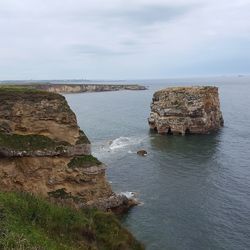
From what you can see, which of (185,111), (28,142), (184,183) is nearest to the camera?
(28,142)

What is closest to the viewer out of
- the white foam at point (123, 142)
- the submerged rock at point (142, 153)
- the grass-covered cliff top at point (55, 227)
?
the grass-covered cliff top at point (55, 227)

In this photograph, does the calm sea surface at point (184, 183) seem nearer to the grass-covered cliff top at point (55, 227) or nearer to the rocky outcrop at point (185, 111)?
the rocky outcrop at point (185, 111)

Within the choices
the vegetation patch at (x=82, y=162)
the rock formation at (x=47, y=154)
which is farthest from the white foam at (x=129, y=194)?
the vegetation patch at (x=82, y=162)

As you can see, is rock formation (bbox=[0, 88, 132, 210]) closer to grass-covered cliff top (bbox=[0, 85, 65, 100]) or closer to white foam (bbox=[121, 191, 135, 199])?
grass-covered cliff top (bbox=[0, 85, 65, 100])

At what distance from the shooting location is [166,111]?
100875 millimetres

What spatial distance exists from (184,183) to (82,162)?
56.4ft

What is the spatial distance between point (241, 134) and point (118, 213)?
192 feet

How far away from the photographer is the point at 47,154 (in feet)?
151

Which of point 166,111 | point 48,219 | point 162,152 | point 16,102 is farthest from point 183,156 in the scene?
point 48,219

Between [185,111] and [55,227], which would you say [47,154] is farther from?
[185,111]

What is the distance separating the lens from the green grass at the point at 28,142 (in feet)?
147

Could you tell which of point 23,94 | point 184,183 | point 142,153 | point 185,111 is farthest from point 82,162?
point 185,111

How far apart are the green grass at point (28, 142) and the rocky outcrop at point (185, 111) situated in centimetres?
5566

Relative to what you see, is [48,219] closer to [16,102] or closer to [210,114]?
[16,102]
